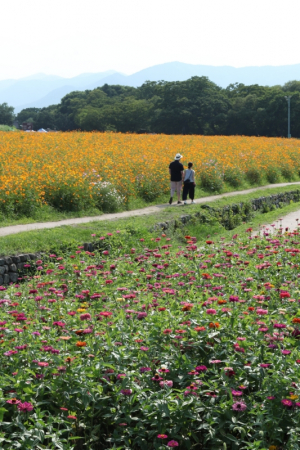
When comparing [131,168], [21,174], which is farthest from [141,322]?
[131,168]

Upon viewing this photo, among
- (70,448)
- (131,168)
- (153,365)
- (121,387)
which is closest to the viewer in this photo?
(70,448)

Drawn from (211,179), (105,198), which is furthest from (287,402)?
(211,179)

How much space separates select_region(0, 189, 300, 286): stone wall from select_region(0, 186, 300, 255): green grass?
0.18 metres

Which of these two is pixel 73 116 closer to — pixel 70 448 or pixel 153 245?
pixel 153 245

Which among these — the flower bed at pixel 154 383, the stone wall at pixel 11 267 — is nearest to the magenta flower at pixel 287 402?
the flower bed at pixel 154 383

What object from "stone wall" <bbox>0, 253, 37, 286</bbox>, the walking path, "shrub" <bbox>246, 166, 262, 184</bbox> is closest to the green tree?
"shrub" <bbox>246, 166, 262, 184</bbox>

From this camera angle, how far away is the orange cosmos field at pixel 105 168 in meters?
13.7

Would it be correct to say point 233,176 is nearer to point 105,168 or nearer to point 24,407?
point 105,168

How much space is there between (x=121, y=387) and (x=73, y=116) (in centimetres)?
7046

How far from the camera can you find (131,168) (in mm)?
17422

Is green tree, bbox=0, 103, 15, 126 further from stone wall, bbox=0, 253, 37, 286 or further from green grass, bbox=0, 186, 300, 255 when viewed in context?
stone wall, bbox=0, 253, 37, 286

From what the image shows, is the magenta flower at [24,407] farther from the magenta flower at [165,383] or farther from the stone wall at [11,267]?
the stone wall at [11,267]

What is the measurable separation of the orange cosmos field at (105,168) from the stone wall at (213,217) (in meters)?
2.09

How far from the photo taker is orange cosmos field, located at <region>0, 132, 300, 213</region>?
1366cm
